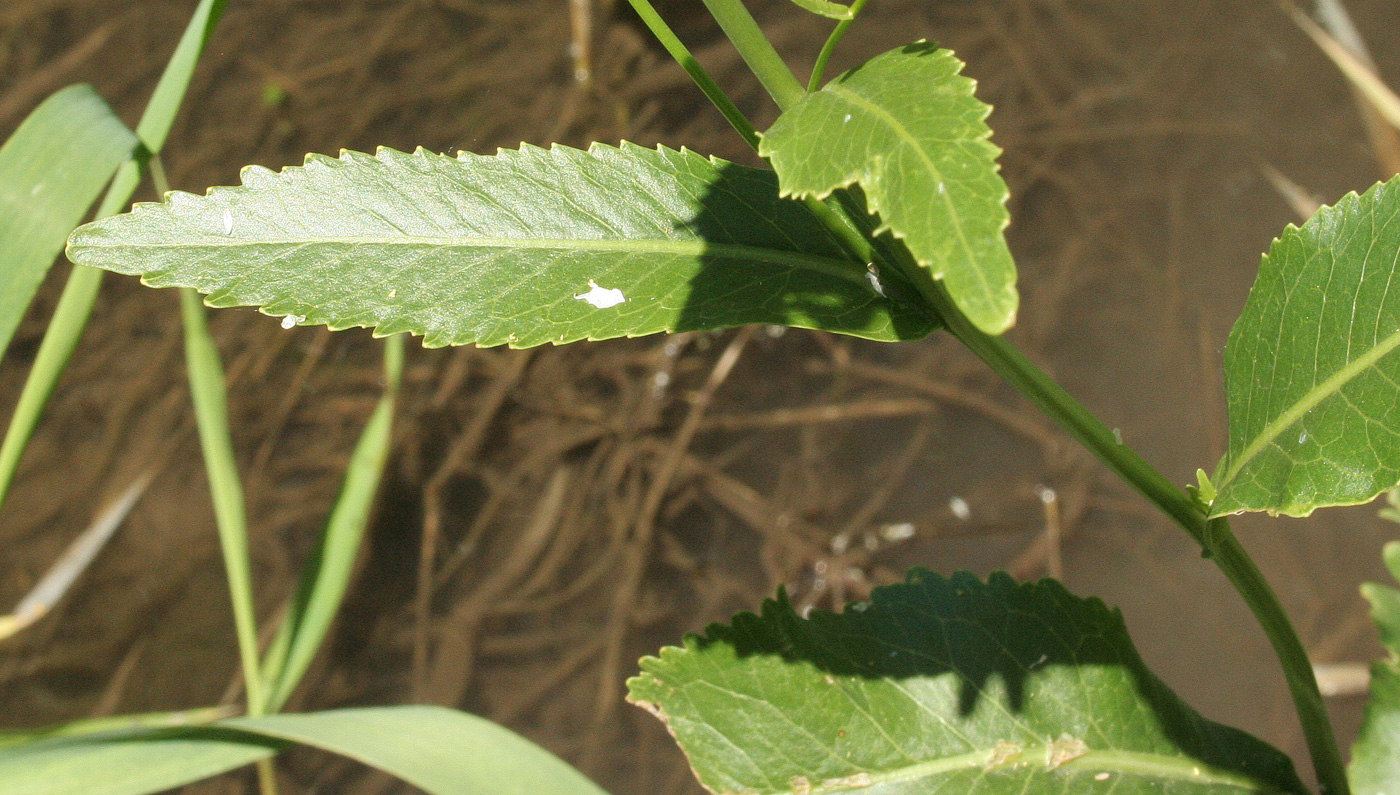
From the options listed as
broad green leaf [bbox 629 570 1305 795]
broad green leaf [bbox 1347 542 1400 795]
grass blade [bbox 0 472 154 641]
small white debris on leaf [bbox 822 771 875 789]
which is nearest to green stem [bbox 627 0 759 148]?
broad green leaf [bbox 629 570 1305 795]

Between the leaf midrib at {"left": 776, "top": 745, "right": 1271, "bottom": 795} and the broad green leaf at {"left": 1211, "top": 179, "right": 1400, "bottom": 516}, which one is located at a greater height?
the broad green leaf at {"left": 1211, "top": 179, "right": 1400, "bottom": 516}

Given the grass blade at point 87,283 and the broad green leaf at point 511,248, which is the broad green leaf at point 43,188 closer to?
the grass blade at point 87,283

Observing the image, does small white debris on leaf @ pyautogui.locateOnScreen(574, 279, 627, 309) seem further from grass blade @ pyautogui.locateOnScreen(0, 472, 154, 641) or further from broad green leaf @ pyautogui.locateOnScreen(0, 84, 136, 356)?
grass blade @ pyautogui.locateOnScreen(0, 472, 154, 641)

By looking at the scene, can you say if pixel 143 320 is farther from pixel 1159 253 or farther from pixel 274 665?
pixel 1159 253

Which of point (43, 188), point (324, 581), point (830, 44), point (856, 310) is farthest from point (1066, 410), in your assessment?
point (324, 581)

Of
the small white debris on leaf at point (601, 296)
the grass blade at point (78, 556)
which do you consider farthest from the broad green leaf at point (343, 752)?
the grass blade at point (78, 556)

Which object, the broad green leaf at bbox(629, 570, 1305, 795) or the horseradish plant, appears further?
Result: the broad green leaf at bbox(629, 570, 1305, 795)

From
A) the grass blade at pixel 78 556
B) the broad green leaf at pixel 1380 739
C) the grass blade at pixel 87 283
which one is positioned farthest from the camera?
the grass blade at pixel 78 556

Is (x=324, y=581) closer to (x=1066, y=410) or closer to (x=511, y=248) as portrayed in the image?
(x=511, y=248)
